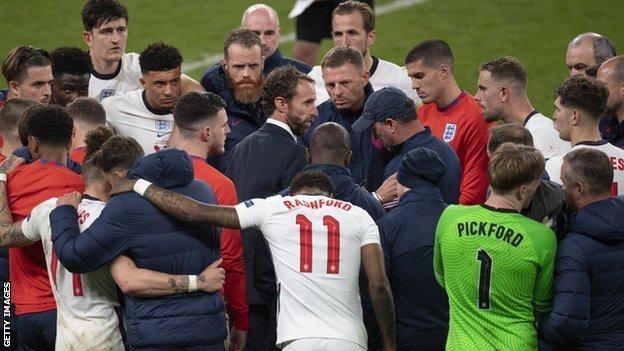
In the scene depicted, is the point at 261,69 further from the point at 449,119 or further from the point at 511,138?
the point at 511,138

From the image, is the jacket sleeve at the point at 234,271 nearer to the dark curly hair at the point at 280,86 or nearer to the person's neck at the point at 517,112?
the dark curly hair at the point at 280,86

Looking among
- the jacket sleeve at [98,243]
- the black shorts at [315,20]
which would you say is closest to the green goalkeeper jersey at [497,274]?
the jacket sleeve at [98,243]

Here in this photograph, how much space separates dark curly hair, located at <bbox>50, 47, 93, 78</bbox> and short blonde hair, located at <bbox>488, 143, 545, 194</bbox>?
168 inches

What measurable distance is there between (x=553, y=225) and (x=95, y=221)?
8.17ft

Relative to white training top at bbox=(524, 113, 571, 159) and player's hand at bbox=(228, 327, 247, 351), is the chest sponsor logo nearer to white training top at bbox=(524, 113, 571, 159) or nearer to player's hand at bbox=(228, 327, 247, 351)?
player's hand at bbox=(228, 327, 247, 351)

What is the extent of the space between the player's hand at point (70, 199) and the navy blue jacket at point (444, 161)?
204 cm

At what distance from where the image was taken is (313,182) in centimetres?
646

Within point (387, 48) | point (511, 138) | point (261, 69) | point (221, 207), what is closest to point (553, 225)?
point (511, 138)

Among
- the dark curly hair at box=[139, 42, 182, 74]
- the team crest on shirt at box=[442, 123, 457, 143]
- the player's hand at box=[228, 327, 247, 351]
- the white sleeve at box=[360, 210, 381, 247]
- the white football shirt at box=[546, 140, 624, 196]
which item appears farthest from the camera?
the dark curly hair at box=[139, 42, 182, 74]

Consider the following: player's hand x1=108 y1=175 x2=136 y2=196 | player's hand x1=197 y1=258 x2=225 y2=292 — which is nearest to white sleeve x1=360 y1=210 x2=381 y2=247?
player's hand x1=197 y1=258 x2=225 y2=292

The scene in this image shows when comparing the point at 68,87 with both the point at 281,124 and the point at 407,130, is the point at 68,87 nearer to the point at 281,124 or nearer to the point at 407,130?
the point at 281,124

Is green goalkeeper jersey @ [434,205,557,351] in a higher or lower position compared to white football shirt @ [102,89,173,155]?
lower

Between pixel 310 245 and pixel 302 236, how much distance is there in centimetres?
7

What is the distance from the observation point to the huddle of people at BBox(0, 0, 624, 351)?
612 centimetres
